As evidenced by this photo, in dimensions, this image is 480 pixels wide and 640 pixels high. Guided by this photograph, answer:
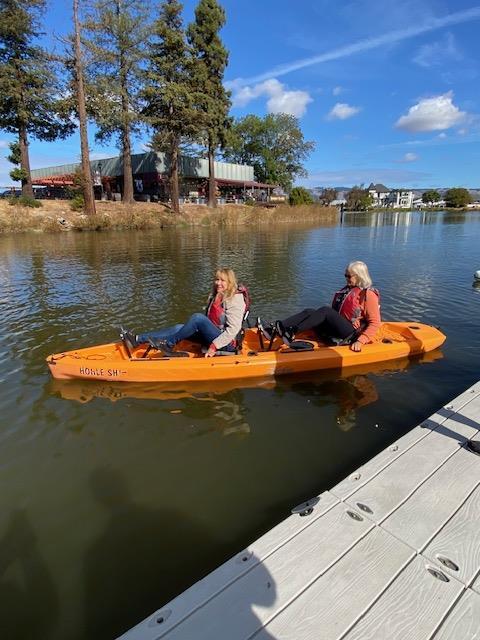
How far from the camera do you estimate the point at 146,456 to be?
429 cm

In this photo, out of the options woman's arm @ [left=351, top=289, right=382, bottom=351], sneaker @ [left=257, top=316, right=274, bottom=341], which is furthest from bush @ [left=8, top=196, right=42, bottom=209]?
woman's arm @ [left=351, top=289, right=382, bottom=351]

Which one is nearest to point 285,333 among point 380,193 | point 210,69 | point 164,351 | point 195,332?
point 195,332

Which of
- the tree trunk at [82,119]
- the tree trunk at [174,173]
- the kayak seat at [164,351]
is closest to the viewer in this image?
the kayak seat at [164,351]

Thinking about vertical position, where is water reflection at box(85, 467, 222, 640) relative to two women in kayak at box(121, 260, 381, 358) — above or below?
below


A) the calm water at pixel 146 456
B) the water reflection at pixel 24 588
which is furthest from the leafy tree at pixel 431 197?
the water reflection at pixel 24 588

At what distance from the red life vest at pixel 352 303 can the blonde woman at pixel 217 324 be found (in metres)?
1.68

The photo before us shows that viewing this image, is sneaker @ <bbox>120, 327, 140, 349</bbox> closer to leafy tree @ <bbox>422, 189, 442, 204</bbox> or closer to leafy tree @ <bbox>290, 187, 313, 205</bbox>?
leafy tree @ <bbox>290, 187, 313, 205</bbox>

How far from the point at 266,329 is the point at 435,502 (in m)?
3.96

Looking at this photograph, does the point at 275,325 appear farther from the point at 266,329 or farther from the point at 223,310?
the point at 223,310

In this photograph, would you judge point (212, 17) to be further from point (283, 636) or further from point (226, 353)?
point (283, 636)

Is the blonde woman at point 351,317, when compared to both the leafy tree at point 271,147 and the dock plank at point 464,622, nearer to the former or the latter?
→ the dock plank at point 464,622

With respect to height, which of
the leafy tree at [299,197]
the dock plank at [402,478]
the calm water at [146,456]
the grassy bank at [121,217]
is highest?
the leafy tree at [299,197]

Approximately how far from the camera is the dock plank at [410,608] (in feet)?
6.56

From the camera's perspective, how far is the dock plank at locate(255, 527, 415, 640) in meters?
2.00
